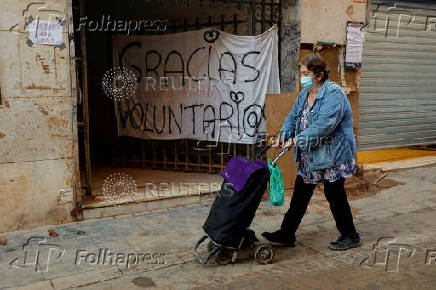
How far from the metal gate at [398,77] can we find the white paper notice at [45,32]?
4997 mm

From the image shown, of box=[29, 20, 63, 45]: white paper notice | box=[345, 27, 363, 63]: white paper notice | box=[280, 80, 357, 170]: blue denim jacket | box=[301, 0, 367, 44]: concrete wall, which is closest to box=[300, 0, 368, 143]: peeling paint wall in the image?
box=[301, 0, 367, 44]: concrete wall

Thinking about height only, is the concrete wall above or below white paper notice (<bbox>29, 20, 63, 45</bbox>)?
above

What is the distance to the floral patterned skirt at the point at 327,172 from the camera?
4082mm

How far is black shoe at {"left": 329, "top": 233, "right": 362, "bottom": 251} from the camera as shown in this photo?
4.24m

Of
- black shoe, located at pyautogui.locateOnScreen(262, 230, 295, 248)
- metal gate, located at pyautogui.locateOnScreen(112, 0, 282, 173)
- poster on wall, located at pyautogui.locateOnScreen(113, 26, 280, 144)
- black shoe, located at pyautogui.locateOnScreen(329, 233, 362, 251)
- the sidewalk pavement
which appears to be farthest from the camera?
metal gate, located at pyautogui.locateOnScreen(112, 0, 282, 173)

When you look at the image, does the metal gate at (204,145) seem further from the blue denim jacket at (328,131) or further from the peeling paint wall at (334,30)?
the blue denim jacket at (328,131)

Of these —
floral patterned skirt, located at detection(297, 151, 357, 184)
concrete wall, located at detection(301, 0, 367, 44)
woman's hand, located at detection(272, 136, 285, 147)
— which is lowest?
floral patterned skirt, located at detection(297, 151, 357, 184)

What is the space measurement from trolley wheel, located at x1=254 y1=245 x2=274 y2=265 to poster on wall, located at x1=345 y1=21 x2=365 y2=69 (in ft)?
13.1

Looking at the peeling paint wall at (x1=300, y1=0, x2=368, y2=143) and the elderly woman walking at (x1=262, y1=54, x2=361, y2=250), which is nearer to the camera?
the elderly woman walking at (x1=262, y1=54, x2=361, y2=250)

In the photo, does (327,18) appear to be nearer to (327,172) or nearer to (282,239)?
(327,172)

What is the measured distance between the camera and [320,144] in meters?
4.08

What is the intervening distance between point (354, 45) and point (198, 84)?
2.59 meters

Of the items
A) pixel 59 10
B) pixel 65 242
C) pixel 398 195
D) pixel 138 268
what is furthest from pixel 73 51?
pixel 398 195

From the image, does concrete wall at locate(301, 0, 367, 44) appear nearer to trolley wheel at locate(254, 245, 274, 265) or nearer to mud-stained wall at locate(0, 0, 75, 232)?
mud-stained wall at locate(0, 0, 75, 232)
